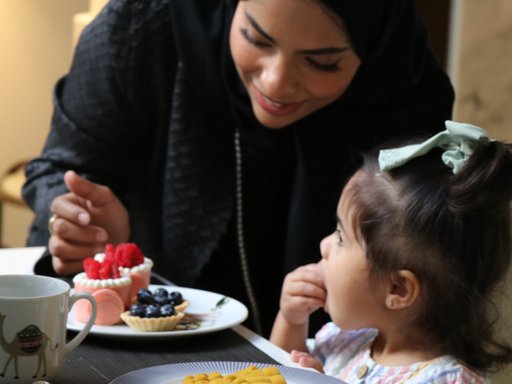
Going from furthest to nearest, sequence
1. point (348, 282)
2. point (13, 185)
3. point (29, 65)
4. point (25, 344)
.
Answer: point (29, 65)
point (13, 185)
point (348, 282)
point (25, 344)

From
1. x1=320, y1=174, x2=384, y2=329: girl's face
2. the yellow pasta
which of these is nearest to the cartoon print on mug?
the yellow pasta

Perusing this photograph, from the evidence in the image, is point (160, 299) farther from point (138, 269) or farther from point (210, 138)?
point (210, 138)

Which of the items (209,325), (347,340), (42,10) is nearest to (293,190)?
(347,340)

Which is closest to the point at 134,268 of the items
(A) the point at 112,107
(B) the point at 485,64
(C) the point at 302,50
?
(C) the point at 302,50

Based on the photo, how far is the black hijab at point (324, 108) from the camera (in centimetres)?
199

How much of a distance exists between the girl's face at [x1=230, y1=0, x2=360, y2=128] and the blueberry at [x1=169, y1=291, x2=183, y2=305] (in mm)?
432

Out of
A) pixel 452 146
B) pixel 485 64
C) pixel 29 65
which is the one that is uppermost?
pixel 452 146

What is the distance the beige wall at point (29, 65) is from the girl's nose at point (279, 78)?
3.22 meters

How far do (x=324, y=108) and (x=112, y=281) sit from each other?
761 millimetres

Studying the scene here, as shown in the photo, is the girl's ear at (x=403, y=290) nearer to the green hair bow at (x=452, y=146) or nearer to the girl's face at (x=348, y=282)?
the girl's face at (x=348, y=282)

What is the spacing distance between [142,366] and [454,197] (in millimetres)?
425

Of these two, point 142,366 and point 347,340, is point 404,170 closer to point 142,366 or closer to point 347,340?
point 347,340

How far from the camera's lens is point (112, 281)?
4.70ft

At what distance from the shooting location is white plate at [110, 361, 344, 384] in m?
1.12
